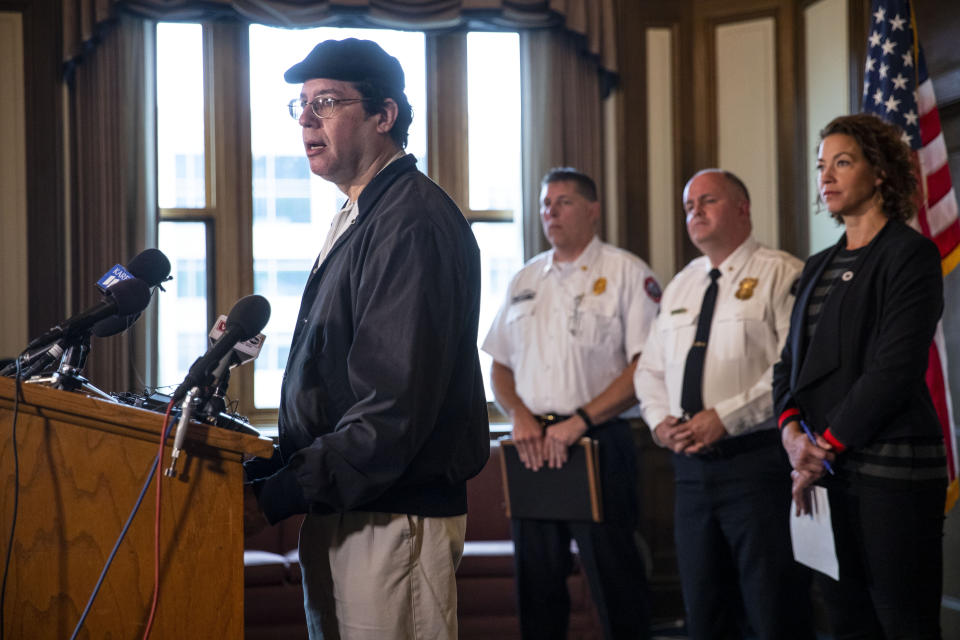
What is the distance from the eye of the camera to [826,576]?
2.43 meters

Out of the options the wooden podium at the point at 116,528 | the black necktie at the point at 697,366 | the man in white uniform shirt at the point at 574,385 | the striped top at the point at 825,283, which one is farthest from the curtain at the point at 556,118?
the wooden podium at the point at 116,528

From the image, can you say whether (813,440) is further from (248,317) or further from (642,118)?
(642,118)

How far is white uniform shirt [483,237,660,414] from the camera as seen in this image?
3.49 meters

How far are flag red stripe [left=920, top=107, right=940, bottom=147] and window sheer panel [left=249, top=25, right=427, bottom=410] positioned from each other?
7.73 ft

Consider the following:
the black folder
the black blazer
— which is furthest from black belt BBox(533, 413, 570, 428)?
the black blazer

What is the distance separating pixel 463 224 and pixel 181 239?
344cm

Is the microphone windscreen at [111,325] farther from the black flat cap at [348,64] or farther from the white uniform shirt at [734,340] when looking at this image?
the white uniform shirt at [734,340]

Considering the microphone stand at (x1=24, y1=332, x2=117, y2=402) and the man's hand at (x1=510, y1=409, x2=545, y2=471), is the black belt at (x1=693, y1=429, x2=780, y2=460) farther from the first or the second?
the microphone stand at (x1=24, y1=332, x2=117, y2=402)

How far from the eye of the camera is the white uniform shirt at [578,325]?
349 cm

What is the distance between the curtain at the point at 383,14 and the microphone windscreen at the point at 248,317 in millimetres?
3359

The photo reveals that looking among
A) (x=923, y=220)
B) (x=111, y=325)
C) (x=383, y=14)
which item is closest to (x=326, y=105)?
(x=111, y=325)

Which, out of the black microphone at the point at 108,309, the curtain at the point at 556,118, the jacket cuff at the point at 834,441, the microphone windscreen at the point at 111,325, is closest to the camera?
the black microphone at the point at 108,309

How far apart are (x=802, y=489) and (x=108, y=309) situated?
5.72ft

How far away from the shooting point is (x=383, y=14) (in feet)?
15.3
